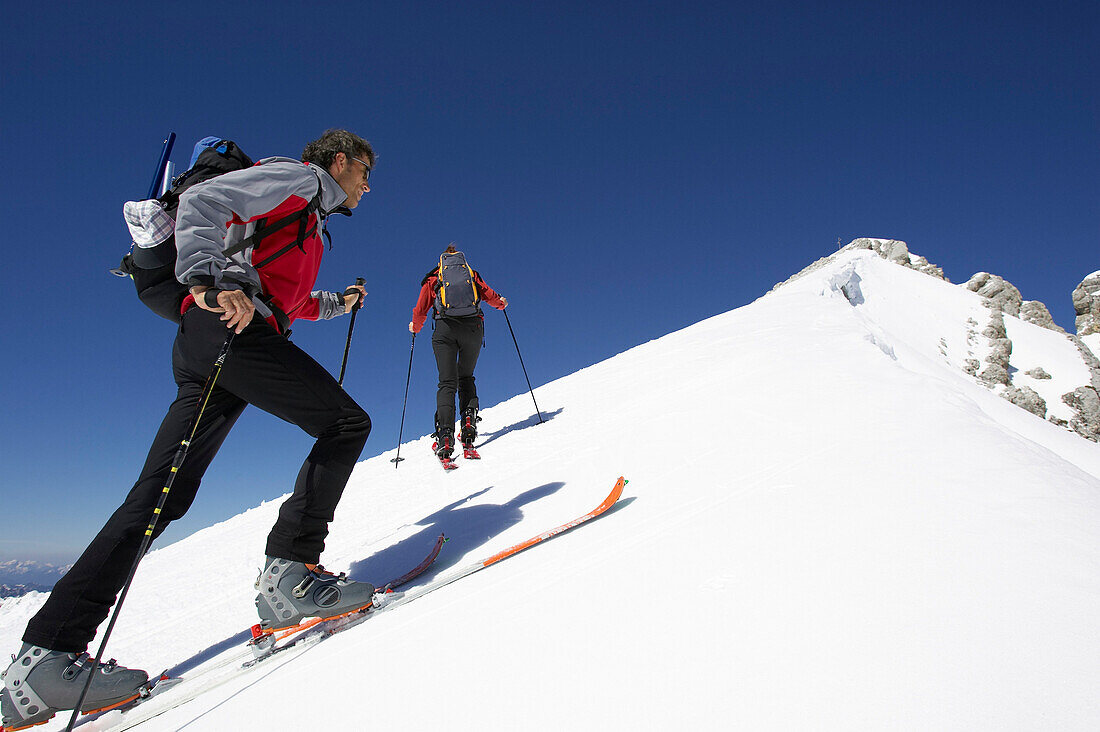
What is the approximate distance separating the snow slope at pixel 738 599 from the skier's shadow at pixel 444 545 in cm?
3

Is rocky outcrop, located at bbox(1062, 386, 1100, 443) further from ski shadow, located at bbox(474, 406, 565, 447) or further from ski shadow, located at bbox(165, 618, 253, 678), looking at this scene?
ski shadow, located at bbox(165, 618, 253, 678)

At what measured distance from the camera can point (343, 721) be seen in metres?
1.64

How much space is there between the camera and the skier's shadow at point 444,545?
307 centimetres

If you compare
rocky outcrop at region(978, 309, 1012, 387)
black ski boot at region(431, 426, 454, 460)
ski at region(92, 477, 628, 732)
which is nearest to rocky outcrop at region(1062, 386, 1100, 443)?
rocky outcrop at region(978, 309, 1012, 387)

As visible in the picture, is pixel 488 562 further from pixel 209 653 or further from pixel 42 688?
pixel 42 688

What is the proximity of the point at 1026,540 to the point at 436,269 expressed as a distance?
677cm

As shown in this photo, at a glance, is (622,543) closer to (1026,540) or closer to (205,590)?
(1026,540)

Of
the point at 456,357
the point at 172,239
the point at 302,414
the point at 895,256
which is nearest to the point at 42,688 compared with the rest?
the point at 302,414

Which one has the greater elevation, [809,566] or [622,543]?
[622,543]

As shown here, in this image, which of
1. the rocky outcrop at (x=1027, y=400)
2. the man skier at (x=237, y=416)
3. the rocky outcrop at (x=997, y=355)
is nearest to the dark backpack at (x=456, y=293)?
the man skier at (x=237, y=416)

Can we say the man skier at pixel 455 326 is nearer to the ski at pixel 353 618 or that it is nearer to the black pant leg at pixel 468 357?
the black pant leg at pixel 468 357

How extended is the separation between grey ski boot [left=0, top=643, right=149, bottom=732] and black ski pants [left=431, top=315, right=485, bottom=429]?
4677 mm

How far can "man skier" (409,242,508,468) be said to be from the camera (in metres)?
7.12

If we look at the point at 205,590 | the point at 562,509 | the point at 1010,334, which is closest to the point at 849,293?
the point at 1010,334
